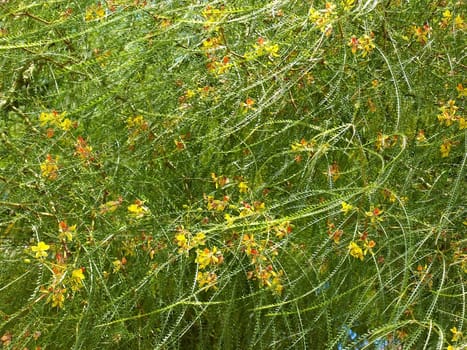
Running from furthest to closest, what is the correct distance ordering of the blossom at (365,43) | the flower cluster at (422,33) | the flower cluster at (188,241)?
the flower cluster at (422,33)
the blossom at (365,43)
the flower cluster at (188,241)

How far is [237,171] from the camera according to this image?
1529mm

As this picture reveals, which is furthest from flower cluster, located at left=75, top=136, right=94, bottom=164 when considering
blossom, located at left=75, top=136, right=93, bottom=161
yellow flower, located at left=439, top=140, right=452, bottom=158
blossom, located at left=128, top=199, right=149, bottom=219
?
yellow flower, located at left=439, top=140, right=452, bottom=158

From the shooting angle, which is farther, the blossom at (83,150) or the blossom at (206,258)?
the blossom at (83,150)

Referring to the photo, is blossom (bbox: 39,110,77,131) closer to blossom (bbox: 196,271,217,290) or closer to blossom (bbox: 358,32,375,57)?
blossom (bbox: 196,271,217,290)

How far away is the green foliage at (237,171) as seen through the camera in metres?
1.35

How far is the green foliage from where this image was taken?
4.43 ft

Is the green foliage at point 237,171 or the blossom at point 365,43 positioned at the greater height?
the blossom at point 365,43

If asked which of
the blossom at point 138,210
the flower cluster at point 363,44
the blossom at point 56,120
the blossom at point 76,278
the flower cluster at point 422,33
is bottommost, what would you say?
the blossom at point 76,278

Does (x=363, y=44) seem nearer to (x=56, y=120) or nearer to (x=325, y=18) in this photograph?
(x=325, y=18)

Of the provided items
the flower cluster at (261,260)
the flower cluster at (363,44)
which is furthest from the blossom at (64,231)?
the flower cluster at (363,44)

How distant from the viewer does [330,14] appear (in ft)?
4.22

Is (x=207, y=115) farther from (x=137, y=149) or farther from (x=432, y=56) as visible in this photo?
(x=432, y=56)

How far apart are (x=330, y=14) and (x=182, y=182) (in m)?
0.45

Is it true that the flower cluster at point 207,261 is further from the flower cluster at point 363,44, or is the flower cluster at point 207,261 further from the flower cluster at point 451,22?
the flower cluster at point 451,22
